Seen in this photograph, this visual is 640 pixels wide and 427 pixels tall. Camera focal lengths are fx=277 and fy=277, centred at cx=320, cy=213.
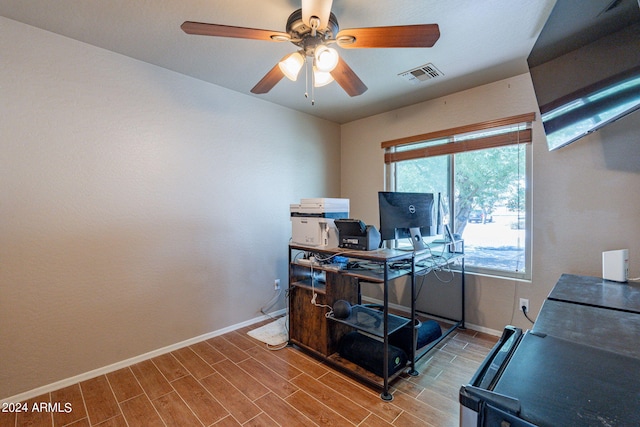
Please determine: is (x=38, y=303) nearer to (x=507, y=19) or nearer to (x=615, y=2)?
(x=615, y=2)

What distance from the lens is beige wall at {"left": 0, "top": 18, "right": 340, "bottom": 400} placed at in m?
1.85

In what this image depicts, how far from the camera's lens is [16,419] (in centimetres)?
169

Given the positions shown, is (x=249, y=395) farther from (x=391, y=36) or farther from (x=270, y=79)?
(x=391, y=36)

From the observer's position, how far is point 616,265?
6.02 ft

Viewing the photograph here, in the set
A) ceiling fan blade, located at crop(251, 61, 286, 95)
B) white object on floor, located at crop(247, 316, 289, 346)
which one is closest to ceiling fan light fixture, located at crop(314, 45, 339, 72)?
ceiling fan blade, located at crop(251, 61, 286, 95)

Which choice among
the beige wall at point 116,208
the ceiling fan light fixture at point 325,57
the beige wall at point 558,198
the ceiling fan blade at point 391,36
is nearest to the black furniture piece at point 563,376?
the beige wall at point 558,198

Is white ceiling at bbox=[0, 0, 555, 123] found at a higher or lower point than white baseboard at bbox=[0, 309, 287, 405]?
higher

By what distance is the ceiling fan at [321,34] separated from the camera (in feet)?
4.51

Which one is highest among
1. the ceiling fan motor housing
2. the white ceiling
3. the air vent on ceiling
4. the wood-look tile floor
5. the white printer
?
the air vent on ceiling

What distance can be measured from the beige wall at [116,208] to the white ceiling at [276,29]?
0.21m

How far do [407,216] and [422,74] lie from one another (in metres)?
1.37

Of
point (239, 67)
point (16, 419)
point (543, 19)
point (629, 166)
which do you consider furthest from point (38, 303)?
point (629, 166)

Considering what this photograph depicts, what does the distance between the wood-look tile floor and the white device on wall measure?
1.09 metres

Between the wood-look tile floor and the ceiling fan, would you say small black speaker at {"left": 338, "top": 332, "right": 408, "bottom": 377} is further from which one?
the ceiling fan
